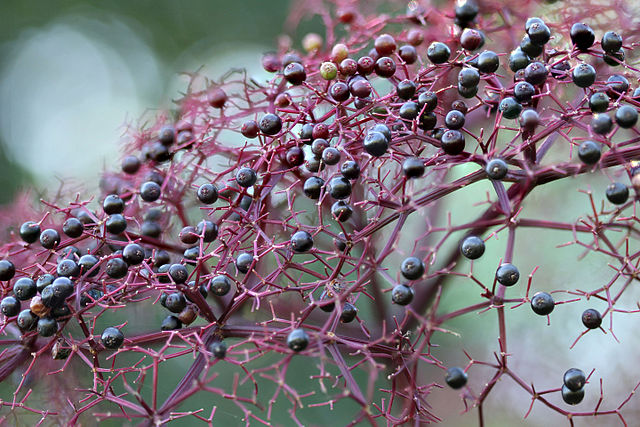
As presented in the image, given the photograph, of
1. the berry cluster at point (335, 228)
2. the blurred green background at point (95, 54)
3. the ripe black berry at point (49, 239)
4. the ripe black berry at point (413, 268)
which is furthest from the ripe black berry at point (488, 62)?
the blurred green background at point (95, 54)

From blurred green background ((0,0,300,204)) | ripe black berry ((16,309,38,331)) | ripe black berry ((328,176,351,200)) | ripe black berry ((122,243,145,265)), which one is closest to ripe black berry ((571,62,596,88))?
ripe black berry ((328,176,351,200))

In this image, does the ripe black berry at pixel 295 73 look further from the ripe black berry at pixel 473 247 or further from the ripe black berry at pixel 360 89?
the ripe black berry at pixel 473 247

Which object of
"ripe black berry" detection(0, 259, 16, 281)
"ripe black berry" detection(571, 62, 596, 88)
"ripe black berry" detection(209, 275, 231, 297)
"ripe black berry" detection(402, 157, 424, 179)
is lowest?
"ripe black berry" detection(209, 275, 231, 297)

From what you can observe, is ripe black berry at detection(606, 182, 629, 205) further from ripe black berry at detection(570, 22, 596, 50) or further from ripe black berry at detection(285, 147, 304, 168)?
ripe black berry at detection(285, 147, 304, 168)

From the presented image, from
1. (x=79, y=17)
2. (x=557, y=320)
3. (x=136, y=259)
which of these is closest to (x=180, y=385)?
(x=136, y=259)

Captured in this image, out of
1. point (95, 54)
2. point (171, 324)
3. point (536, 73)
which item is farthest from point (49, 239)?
point (95, 54)

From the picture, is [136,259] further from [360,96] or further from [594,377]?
[594,377]
